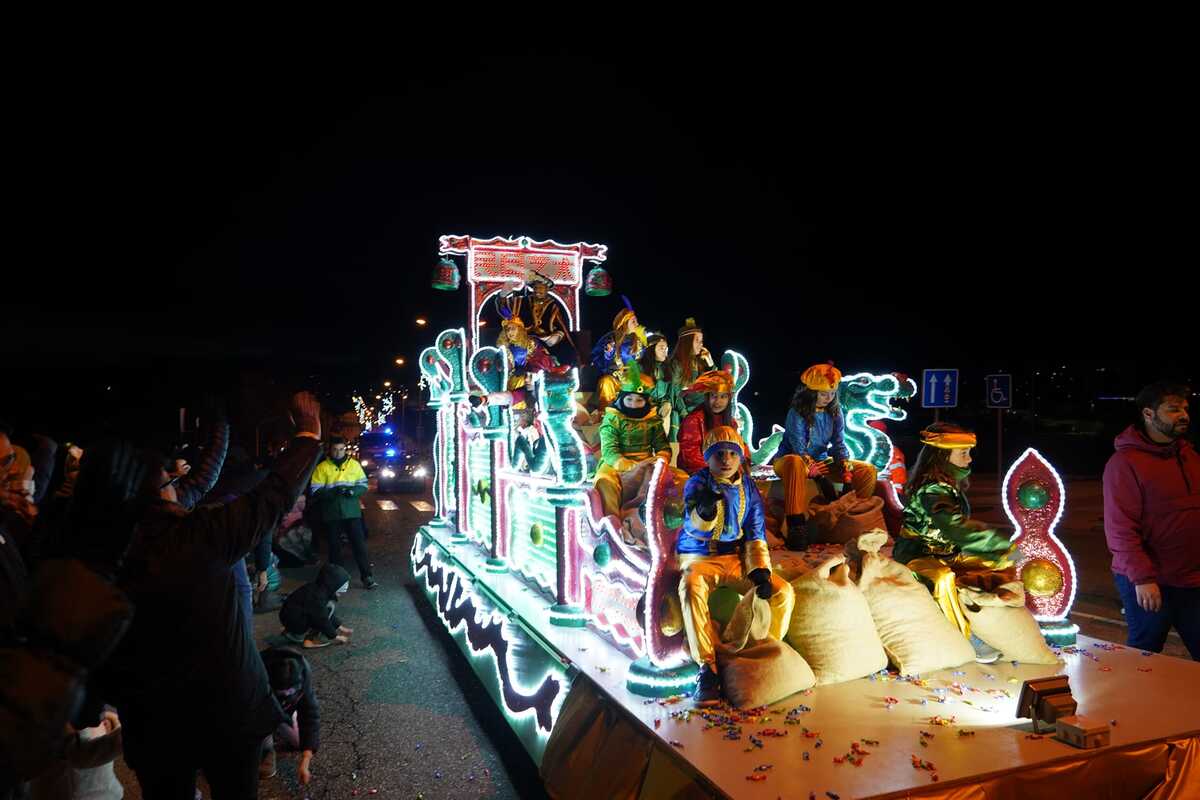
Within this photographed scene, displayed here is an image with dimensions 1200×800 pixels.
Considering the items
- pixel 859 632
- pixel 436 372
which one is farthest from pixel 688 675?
pixel 436 372

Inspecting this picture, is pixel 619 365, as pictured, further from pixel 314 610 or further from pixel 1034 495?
pixel 314 610

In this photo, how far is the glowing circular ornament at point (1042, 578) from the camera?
4.54 m

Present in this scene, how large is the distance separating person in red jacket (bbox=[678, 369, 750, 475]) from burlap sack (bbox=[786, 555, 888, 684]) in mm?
1958

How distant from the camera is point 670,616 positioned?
3732 millimetres

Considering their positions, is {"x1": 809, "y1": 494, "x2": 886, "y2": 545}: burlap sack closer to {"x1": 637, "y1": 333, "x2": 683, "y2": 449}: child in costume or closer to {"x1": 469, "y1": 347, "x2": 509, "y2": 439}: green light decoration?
{"x1": 637, "y1": 333, "x2": 683, "y2": 449}: child in costume

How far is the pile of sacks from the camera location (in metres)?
3.51

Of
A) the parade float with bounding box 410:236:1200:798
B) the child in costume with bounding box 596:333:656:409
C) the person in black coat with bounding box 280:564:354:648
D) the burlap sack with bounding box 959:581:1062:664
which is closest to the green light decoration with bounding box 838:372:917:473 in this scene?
the parade float with bounding box 410:236:1200:798

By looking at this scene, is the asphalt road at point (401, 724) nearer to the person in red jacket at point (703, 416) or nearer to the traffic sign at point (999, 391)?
the person in red jacket at point (703, 416)

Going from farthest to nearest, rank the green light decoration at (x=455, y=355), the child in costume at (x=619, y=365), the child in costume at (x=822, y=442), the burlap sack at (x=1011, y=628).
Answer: the green light decoration at (x=455, y=355) < the child in costume at (x=619, y=365) < the child in costume at (x=822, y=442) < the burlap sack at (x=1011, y=628)

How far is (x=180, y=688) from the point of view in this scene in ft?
7.86

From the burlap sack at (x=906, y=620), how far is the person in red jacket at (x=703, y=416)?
1.86 m

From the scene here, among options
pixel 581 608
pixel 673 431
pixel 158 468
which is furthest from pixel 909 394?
pixel 158 468

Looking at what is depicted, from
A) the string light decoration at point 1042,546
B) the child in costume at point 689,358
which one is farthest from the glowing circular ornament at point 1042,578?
the child in costume at point 689,358

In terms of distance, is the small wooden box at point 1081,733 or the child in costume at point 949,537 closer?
the small wooden box at point 1081,733
